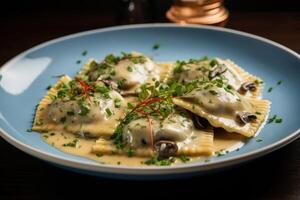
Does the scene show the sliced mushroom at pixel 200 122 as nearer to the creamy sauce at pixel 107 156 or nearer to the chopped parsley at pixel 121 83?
the creamy sauce at pixel 107 156

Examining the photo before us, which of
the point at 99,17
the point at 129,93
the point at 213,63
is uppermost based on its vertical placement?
the point at 213,63

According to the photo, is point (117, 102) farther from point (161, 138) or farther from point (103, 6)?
point (103, 6)

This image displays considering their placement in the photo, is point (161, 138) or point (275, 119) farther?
point (275, 119)

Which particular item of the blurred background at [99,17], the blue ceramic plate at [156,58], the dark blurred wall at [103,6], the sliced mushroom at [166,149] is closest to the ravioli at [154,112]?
the sliced mushroom at [166,149]

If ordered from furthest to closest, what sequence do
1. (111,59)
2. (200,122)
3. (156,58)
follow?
(156,58) → (111,59) → (200,122)

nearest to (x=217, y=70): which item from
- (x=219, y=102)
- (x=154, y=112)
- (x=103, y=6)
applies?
(x=219, y=102)

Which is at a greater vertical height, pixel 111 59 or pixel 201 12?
pixel 201 12

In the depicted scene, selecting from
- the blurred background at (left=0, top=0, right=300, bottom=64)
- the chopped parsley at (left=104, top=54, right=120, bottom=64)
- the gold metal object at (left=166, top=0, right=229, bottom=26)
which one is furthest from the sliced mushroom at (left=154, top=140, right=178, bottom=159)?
the blurred background at (left=0, top=0, right=300, bottom=64)
